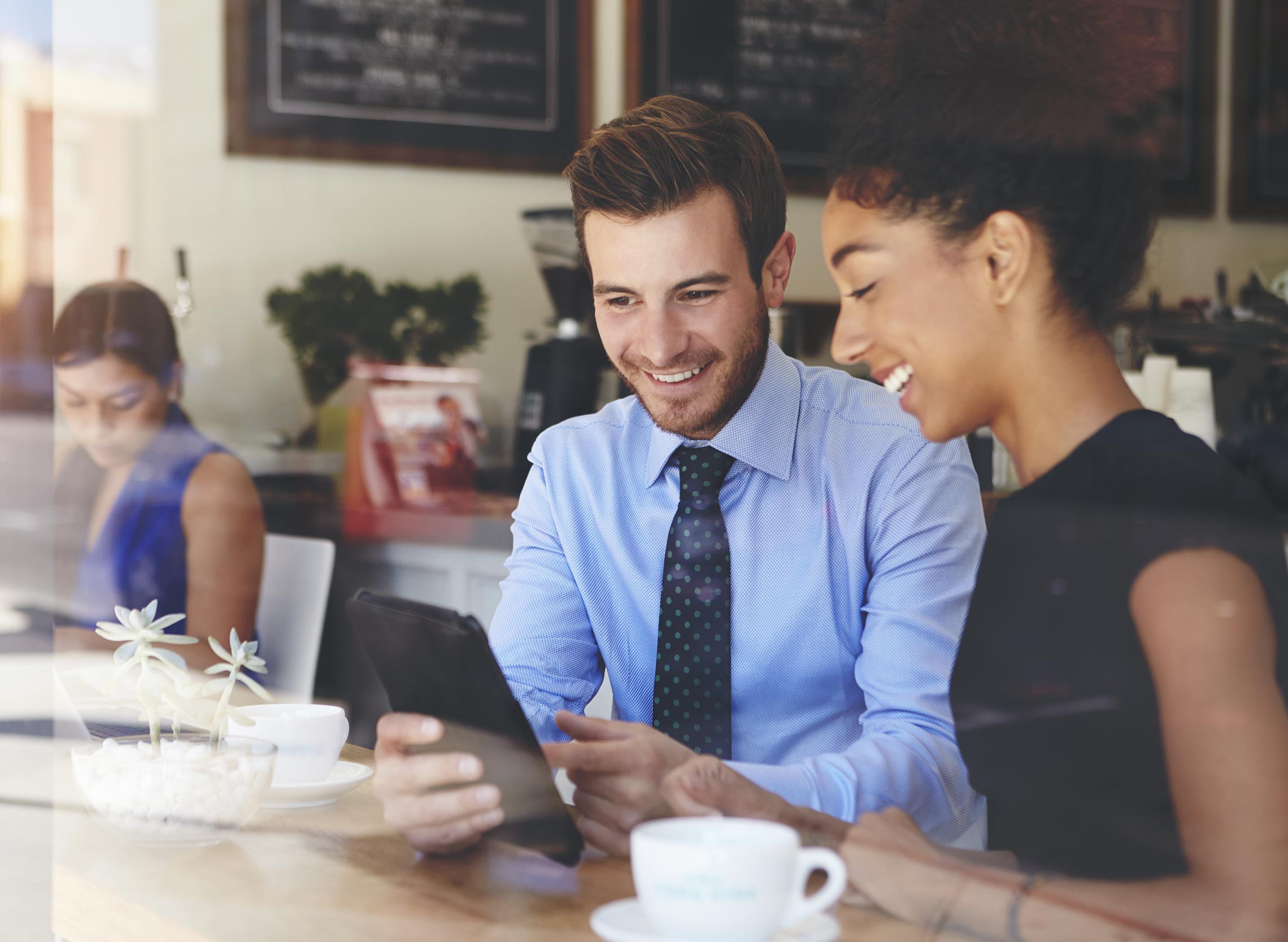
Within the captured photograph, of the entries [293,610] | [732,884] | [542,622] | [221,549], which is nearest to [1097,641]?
[732,884]

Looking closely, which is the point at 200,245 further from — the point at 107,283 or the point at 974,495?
the point at 974,495

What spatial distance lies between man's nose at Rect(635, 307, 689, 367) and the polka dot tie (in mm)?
71

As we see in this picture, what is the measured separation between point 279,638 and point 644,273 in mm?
453

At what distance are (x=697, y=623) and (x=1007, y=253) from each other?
31 cm

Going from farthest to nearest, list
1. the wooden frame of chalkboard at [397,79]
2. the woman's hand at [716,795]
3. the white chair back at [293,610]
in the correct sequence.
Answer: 1. the wooden frame of chalkboard at [397,79]
2. the white chair back at [293,610]
3. the woman's hand at [716,795]

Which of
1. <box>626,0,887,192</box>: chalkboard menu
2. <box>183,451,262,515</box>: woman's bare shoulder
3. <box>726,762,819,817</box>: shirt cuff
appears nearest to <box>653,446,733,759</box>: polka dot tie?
<box>726,762,819,817</box>: shirt cuff

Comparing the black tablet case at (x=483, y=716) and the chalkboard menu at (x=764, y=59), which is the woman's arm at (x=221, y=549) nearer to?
the black tablet case at (x=483, y=716)

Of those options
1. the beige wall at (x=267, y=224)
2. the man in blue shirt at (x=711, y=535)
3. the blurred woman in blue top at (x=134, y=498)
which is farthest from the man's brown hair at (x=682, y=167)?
the beige wall at (x=267, y=224)

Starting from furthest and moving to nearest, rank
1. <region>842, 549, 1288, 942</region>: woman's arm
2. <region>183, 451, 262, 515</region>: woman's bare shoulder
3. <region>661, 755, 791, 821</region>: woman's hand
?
<region>183, 451, 262, 515</region>: woman's bare shoulder, <region>661, 755, 791, 821</region>: woman's hand, <region>842, 549, 1288, 942</region>: woman's arm

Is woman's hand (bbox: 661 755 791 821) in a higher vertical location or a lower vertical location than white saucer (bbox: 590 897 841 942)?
higher

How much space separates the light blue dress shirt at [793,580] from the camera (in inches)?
22.9

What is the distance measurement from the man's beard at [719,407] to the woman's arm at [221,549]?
33 centimetres

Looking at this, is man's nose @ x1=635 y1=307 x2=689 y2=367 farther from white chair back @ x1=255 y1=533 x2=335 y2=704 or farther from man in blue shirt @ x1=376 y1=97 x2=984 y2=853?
white chair back @ x1=255 y1=533 x2=335 y2=704

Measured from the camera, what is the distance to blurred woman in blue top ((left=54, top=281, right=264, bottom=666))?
1.01 m
